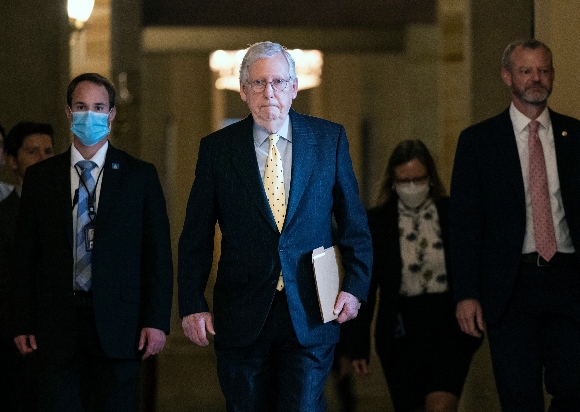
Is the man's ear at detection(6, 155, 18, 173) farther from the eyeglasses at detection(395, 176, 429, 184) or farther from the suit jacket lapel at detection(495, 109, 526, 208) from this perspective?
the suit jacket lapel at detection(495, 109, 526, 208)

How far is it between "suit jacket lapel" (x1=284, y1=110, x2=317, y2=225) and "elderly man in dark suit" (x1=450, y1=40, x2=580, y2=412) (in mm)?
1032

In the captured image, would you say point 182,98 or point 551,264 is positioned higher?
point 182,98

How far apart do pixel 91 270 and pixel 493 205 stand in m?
1.67

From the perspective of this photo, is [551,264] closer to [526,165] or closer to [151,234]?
[526,165]

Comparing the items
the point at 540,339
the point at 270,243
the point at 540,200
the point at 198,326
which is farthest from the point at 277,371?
the point at 540,200

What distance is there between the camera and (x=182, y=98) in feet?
23.3

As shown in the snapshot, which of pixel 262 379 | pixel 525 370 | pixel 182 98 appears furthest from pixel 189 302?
pixel 182 98

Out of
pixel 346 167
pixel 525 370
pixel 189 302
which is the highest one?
pixel 346 167

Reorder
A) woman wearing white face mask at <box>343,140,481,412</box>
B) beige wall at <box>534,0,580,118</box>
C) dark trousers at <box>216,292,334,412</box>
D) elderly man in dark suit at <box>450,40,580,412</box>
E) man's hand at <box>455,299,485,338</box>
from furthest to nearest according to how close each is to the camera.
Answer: beige wall at <box>534,0,580,118</box> → woman wearing white face mask at <box>343,140,481,412</box> → man's hand at <box>455,299,485,338</box> → elderly man in dark suit at <box>450,40,580,412</box> → dark trousers at <box>216,292,334,412</box>

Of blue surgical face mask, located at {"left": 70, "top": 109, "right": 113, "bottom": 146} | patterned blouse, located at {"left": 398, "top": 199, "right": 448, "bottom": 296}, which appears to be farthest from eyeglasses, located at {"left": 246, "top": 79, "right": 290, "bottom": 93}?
patterned blouse, located at {"left": 398, "top": 199, "right": 448, "bottom": 296}

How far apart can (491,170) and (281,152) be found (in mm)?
1124

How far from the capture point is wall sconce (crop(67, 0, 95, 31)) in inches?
280

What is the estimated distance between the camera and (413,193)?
5941 millimetres

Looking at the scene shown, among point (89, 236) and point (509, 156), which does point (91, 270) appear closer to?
point (89, 236)
